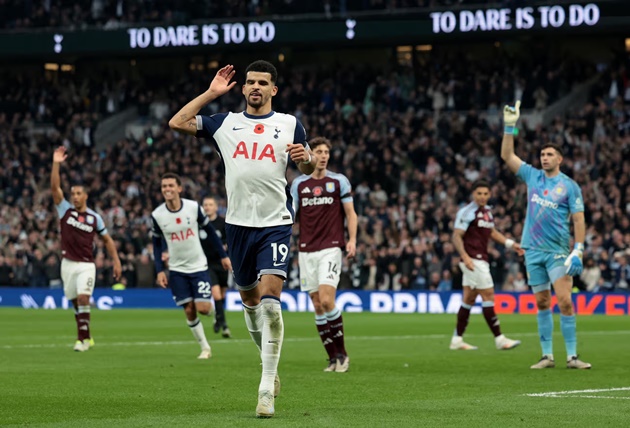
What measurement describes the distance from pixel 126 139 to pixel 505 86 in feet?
46.3

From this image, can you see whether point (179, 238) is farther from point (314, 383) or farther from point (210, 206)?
point (314, 383)

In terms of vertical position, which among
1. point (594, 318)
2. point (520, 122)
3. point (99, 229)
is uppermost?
point (520, 122)

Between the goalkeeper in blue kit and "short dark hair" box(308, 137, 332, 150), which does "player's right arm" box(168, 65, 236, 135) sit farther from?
the goalkeeper in blue kit

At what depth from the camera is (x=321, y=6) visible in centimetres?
4203

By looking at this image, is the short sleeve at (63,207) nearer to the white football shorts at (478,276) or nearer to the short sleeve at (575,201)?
the white football shorts at (478,276)

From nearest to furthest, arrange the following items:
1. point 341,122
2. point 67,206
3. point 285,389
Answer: point 285,389 < point 67,206 < point 341,122

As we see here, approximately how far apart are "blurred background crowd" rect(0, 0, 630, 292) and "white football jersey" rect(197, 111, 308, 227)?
68.5 ft

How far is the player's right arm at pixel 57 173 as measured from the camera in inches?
673

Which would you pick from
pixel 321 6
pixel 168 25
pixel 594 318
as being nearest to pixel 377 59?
pixel 321 6

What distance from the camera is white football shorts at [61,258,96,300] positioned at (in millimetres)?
18750

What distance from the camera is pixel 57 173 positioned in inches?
696

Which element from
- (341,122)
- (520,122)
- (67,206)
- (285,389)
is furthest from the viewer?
(341,122)

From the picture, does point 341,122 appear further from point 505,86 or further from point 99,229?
point 99,229

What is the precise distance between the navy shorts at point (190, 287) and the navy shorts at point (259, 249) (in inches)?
263
